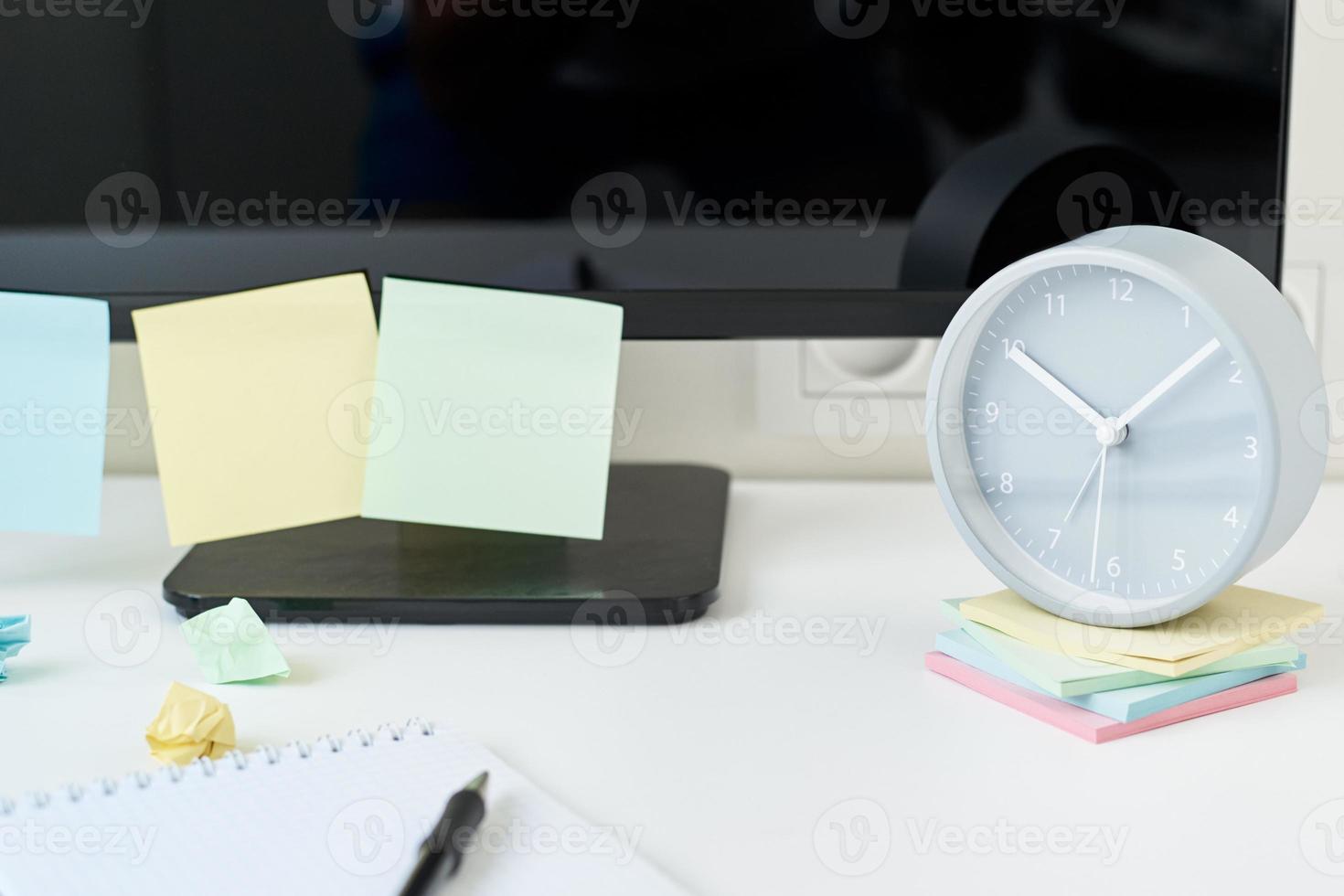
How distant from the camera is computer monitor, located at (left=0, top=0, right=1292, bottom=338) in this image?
1.99ft

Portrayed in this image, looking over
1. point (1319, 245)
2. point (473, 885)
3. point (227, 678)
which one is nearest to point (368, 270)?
point (227, 678)

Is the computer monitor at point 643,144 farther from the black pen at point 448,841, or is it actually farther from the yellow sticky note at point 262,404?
the black pen at point 448,841

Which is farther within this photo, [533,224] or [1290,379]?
[533,224]

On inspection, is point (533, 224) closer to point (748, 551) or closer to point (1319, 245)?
point (748, 551)

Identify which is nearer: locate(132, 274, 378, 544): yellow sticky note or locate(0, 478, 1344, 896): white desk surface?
locate(0, 478, 1344, 896): white desk surface

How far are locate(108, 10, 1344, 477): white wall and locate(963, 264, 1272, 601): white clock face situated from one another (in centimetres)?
30

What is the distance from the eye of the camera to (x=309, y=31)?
2.00 feet

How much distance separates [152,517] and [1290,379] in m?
0.60

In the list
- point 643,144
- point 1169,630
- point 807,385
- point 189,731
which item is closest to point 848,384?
point 807,385

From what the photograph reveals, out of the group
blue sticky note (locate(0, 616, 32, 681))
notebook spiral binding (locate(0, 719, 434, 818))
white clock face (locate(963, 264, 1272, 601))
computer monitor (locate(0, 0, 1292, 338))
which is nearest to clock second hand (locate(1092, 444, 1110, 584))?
white clock face (locate(963, 264, 1272, 601))

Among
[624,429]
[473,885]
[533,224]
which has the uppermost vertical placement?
[533,224]

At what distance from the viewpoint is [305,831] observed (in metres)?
0.37

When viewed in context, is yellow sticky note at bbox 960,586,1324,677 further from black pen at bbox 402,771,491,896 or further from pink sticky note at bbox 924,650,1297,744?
black pen at bbox 402,771,491,896

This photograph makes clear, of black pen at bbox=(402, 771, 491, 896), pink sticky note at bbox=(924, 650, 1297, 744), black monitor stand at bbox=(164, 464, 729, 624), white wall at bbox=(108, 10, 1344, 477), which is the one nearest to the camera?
black pen at bbox=(402, 771, 491, 896)
